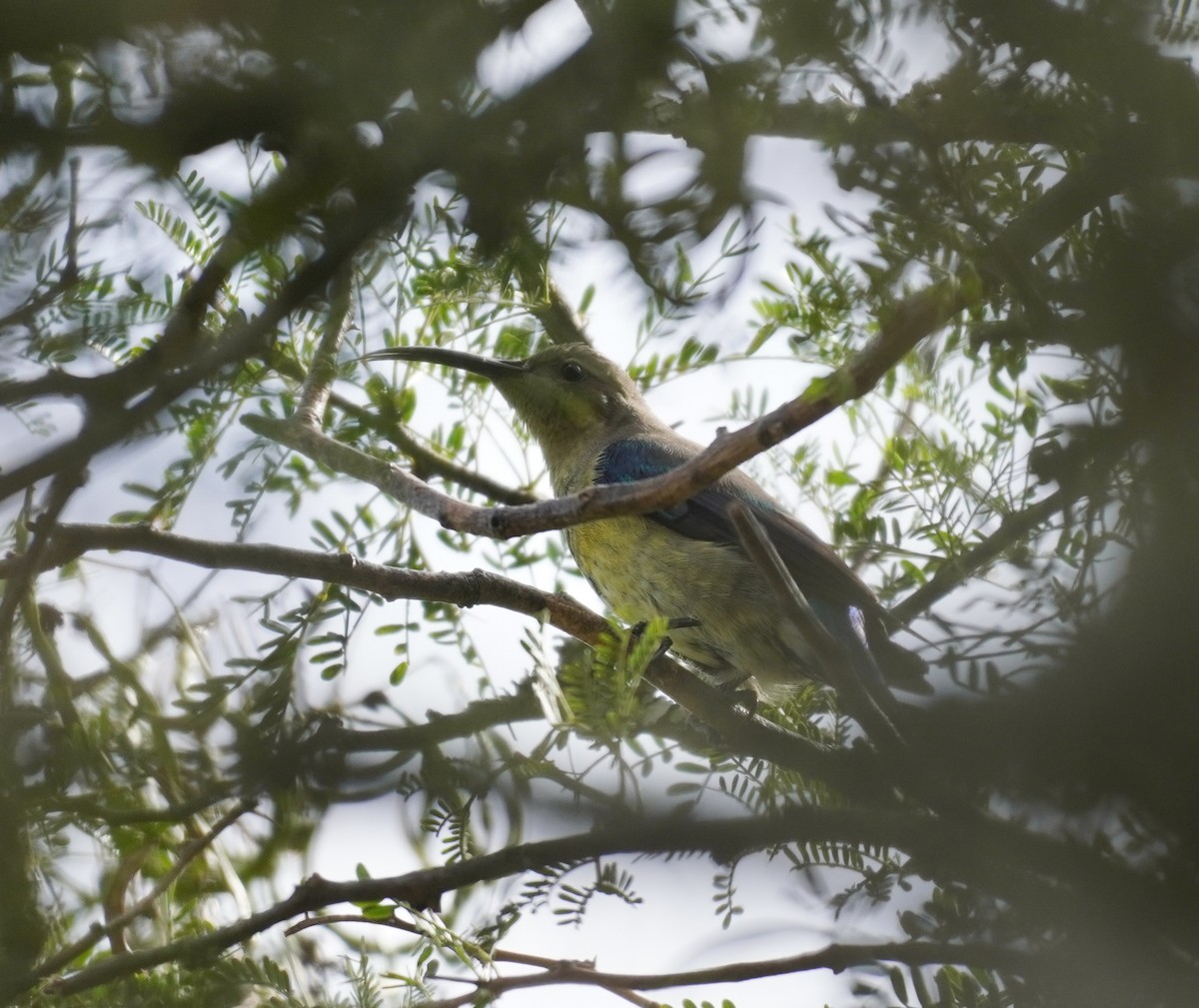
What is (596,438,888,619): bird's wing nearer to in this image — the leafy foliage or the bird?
the bird

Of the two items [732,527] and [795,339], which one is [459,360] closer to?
[732,527]

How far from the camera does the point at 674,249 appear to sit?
1.80 metres

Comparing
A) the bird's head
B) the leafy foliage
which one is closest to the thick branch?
the leafy foliage

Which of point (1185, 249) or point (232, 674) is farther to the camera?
point (232, 674)

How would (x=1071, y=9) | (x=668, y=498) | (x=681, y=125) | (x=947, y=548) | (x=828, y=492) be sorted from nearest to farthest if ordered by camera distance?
(x=1071, y=9)
(x=681, y=125)
(x=668, y=498)
(x=947, y=548)
(x=828, y=492)

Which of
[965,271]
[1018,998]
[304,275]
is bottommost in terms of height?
[1018,998]

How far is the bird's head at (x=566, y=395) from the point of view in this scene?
5348 millimetres

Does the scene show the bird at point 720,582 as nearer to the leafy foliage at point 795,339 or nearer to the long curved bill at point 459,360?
the long curved bill at point 459,360

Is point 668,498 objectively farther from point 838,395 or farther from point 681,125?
point 681,125

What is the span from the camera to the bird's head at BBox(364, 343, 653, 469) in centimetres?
535

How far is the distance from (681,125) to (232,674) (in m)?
1.47

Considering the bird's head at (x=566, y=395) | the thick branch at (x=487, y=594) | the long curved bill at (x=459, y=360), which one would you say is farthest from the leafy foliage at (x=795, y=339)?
the bird's head at (x=566, y=395)

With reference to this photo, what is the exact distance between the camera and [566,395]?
5.58 meters

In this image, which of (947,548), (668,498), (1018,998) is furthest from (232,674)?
(947,548)
